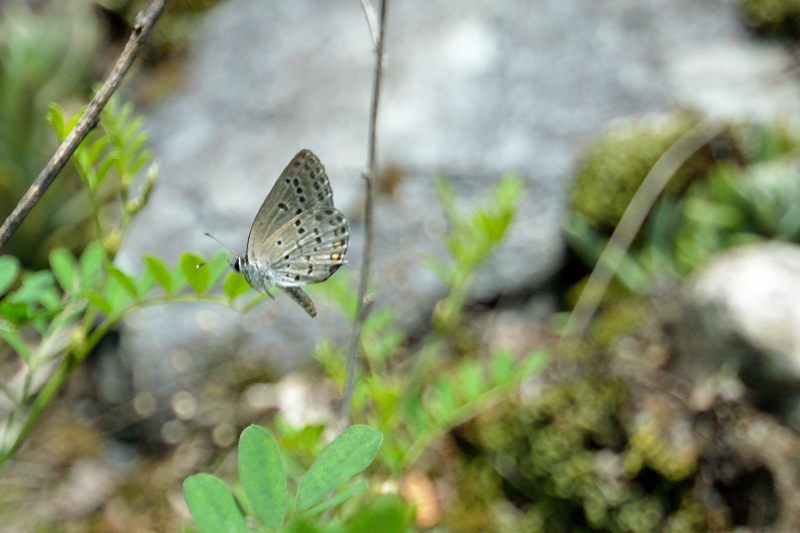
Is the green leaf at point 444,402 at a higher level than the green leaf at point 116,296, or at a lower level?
lower

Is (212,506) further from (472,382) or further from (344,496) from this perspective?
(472,382)

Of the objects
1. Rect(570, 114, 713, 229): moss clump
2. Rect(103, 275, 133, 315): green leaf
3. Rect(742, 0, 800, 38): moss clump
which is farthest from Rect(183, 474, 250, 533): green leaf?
Rect(742, 0, 800, 38): moss clump

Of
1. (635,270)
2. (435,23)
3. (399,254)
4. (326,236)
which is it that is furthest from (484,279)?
(326,236)

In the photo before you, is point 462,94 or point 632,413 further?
point 462,94

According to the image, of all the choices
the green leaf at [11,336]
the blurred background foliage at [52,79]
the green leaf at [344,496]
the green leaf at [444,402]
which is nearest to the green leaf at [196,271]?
the green leaf at [11,336]

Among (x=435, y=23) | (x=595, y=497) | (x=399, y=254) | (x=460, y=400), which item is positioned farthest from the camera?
(x=435, y=23)

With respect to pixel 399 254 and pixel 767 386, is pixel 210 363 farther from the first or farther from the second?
pixel 767 386

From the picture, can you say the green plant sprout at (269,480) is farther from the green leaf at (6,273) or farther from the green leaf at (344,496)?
the green leaf at (6,273)
